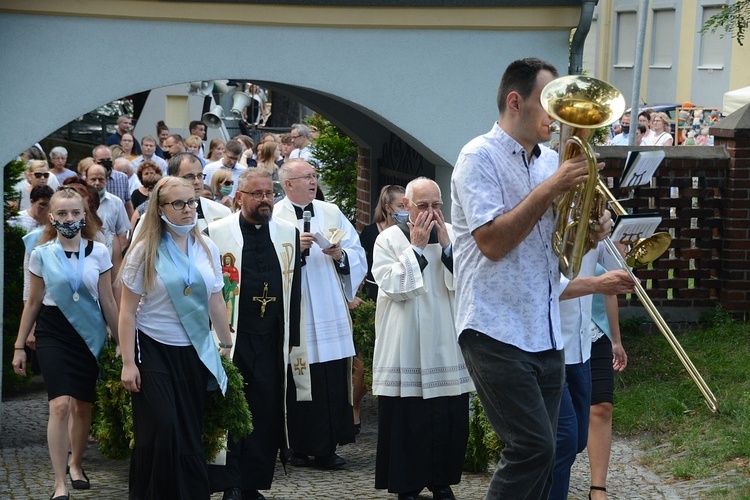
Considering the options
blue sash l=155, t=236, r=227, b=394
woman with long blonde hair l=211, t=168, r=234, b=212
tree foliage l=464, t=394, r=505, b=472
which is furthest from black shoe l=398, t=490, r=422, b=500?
woman with long blonde hair l=211, t=168, r=234, b=212

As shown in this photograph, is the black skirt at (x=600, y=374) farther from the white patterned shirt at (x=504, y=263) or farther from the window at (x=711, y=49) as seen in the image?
the window at (x=711, y=49)

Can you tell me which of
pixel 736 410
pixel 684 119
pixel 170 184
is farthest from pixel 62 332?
pixel 684 119

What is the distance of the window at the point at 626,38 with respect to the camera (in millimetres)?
41250

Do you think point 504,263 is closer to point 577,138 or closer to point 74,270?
point 577,138

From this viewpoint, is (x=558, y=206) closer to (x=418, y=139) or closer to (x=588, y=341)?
(x=588, y=341)

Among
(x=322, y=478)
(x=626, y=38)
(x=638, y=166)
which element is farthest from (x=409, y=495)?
(x=626, y=38)

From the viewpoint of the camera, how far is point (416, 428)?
23.3 ft

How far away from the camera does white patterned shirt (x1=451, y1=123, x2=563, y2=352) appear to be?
4289mm

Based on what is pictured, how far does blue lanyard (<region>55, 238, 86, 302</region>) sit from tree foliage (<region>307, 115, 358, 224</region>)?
7.24 meters

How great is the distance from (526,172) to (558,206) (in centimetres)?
18

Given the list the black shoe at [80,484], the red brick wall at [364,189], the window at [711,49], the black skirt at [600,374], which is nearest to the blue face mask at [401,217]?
the black skirt at [600,374]

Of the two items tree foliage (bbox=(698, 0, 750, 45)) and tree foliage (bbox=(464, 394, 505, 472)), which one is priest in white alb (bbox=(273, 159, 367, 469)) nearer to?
tree foliage (bbox=(464, 394, 505, 472))

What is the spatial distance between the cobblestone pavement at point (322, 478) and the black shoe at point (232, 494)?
26cm

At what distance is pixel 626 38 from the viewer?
4169 centimetres
